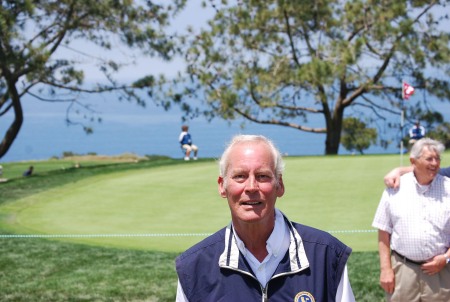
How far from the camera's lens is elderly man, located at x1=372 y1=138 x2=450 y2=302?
16.8 feet

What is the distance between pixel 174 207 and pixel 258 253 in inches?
366

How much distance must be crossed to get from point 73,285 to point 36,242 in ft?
7.26

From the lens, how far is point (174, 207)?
467 inches

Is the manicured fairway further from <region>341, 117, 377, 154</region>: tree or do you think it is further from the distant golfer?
<region>341, 117, 377, 154</region>: tree

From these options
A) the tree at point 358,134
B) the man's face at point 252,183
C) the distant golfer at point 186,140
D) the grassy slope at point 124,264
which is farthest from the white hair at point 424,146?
the tree at point 358,134

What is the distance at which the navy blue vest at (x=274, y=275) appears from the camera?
2543mm

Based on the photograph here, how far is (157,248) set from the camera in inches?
372

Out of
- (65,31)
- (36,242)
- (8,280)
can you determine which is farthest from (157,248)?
(65,31)

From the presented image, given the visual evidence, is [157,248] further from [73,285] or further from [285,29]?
[285,29]

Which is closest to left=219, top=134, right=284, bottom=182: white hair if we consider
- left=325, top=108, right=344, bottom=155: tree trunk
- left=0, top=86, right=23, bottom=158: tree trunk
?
left=0, top=86, right=23, bottom=158: tree trunk

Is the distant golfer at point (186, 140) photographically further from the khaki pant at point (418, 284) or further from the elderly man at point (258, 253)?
the elderly man at point (258, 253)

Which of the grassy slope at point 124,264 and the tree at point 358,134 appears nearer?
the grassy slope at point 124,264

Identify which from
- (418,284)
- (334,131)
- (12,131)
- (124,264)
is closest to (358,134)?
(334,131)

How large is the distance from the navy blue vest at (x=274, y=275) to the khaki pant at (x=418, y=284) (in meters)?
2.82
